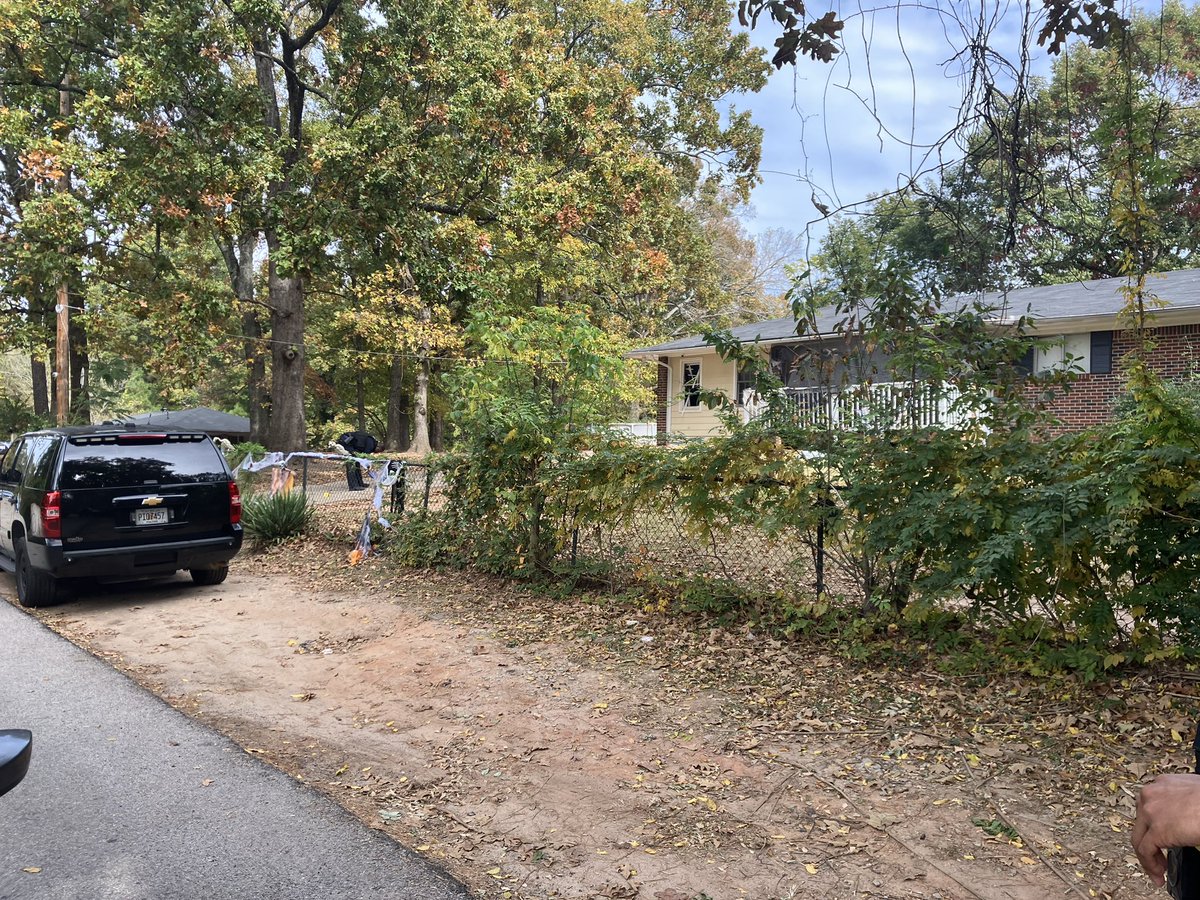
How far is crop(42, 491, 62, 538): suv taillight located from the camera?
Answer: 782 centimetres

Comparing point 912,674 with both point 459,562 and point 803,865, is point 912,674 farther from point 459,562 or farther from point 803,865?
point 459,562

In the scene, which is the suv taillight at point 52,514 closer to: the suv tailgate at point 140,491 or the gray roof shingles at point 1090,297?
the suv tailgate at point 140,491

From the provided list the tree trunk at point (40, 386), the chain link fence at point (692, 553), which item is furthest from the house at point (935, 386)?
the tree trunk at point (40, 386)

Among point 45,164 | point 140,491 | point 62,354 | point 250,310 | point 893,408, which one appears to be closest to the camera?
point 893,408

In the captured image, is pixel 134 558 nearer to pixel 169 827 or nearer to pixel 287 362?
pixel 169 827

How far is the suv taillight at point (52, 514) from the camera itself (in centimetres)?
782

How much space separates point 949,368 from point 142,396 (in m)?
59.8

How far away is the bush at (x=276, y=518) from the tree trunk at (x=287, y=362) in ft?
34.2

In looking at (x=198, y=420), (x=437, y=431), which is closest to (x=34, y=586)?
(x=198, y=420)

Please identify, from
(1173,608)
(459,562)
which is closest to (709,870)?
(1173,608)

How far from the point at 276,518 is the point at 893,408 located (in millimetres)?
8698

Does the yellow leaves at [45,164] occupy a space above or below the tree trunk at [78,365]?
above

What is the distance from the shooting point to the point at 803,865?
337 cm

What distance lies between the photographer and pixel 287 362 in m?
21.7
